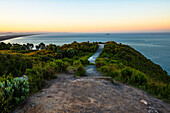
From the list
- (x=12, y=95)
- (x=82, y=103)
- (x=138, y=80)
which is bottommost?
(x=138, y=80)

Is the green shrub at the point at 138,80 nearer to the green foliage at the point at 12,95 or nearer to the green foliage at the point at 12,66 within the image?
the green foliage at the point at 12,95

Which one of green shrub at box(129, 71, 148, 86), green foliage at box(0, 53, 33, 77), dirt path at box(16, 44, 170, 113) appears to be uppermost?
green foliage at box(0, 53, 33, 77)

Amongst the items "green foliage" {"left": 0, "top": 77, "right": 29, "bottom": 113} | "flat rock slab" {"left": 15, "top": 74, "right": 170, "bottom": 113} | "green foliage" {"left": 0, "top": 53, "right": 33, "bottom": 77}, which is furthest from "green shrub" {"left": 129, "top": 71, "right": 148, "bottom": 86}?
"green foliage" {"left": 0, "top": 53, "right": 33, "bottom": 77}

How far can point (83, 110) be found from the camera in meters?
3.46

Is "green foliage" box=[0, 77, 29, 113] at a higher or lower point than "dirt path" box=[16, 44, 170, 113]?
higher

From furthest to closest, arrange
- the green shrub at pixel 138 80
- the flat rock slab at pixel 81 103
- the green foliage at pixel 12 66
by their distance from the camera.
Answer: the green foliage at pixel 12 66, the green shrub at pixel 138 80, the flat rock slab at pixel 81 103

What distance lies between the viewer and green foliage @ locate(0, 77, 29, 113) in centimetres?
352

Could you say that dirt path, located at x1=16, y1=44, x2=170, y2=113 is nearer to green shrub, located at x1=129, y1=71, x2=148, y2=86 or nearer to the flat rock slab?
the flat rock slab

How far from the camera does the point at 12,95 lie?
12.8 feet

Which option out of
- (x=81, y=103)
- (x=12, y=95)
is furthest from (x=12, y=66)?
(x=81, y=103)

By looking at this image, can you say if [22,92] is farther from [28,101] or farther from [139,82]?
[139,82]

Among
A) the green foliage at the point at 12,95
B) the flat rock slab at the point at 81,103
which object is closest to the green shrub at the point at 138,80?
the flat rock slab at the point at 81,103

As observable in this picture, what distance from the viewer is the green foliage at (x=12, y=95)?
3.52 metres

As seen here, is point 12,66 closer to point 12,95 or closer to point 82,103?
point 12,95
